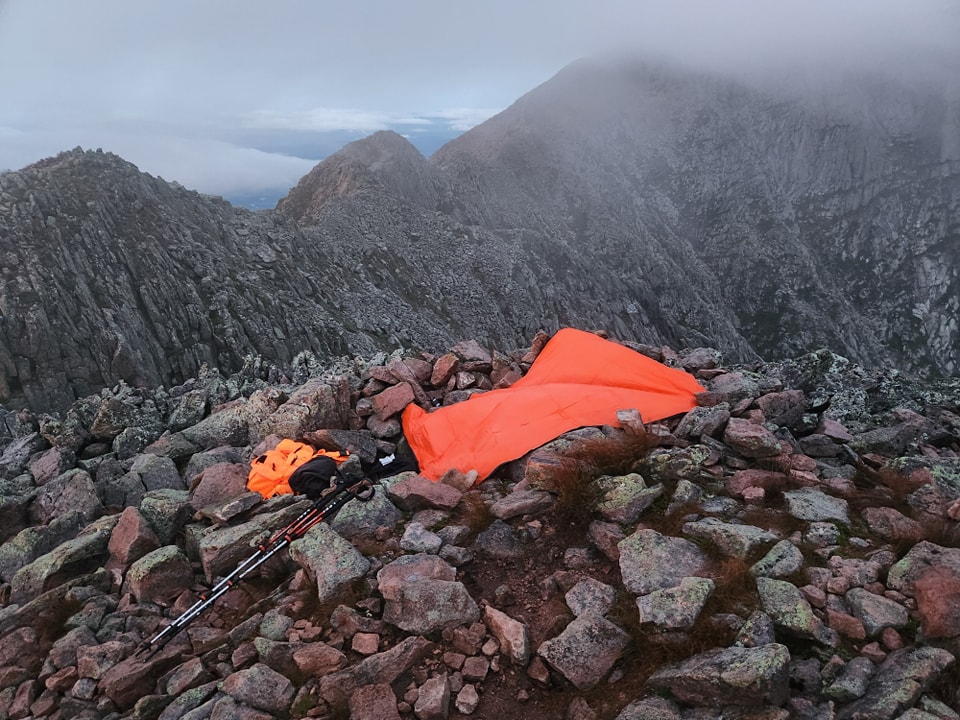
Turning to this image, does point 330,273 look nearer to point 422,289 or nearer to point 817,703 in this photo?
point 422,289

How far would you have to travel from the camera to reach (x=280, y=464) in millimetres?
8898

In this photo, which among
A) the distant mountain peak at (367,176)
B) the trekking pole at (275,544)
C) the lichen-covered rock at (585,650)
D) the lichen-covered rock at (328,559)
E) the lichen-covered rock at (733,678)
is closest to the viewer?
the lichen-covered rock at (733,678)

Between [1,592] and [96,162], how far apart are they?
181 ft

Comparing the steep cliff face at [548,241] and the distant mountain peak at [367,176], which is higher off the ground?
the distant mountain peak at [367,176]

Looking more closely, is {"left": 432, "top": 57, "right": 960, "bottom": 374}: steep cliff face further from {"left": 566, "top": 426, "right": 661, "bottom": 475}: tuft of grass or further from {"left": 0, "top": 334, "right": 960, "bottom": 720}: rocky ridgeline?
{"left": 566, "top": 426, "right": 661, "bottom": 475}: tuft of grass

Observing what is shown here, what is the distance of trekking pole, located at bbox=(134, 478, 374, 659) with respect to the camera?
5.82 m

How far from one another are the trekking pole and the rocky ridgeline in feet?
0.46

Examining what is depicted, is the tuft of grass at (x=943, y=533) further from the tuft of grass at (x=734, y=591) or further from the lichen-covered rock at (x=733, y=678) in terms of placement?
the lichen-covered rock at (x=733, y=678)

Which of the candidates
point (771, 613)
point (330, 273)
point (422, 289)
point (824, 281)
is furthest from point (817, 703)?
point (824, 281)

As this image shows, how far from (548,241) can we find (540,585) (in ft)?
278

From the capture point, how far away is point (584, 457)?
764 centimetres

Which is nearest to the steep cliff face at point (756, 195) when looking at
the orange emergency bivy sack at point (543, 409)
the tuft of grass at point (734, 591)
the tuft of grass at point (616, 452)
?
the orange emergency bivy sack at point (543, 409)

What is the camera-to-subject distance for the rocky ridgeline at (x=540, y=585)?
4.64 meters

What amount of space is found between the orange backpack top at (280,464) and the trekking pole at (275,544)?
1010 millimetres
